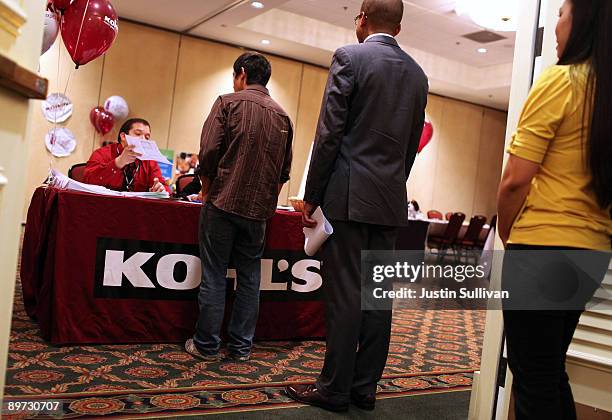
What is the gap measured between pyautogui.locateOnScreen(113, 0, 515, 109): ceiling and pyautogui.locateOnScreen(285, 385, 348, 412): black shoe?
19.9 feet

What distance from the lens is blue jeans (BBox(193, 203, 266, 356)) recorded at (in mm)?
2783

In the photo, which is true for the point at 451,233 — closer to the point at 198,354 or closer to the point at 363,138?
the point at 198,354

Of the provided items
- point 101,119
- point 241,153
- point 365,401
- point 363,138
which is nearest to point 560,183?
point 363,138

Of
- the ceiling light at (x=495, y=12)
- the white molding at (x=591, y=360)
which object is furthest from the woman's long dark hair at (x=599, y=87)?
the ceiling light at (x=495, y=12)

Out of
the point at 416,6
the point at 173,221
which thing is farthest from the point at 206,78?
the point at 173,221

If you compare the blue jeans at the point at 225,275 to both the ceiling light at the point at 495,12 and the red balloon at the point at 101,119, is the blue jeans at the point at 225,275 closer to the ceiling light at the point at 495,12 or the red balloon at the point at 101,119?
the ceiling light at the point at 495,12

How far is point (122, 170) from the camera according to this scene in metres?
3.57

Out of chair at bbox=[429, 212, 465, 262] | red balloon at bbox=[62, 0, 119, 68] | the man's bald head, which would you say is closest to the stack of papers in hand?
the man's bald head

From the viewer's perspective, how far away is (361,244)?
218 cm

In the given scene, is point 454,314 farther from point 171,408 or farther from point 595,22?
point 595,22

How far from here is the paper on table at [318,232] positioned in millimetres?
2139

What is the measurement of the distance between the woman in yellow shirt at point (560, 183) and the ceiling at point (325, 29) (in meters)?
6.59

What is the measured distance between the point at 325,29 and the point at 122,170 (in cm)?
641

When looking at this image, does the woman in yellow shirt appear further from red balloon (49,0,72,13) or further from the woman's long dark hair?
red balloon (49,0,72,13)
